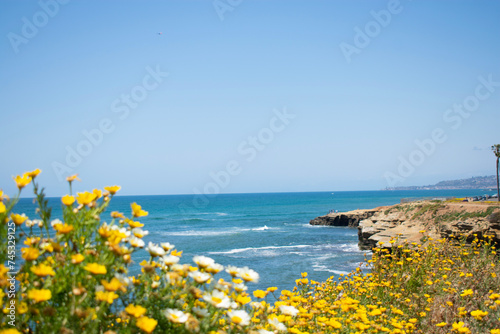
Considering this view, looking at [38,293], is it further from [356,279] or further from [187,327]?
[356,279]

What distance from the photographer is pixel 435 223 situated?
19.2 meters

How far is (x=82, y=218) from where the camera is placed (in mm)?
2303

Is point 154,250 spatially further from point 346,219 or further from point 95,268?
point 346,219

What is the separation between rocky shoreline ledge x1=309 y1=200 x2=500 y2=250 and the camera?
1245 cm

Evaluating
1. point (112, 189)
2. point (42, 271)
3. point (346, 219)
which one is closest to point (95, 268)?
point (42, 271)

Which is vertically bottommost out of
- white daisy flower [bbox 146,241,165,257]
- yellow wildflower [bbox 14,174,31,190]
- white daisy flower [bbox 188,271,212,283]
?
white daisy flower [bbox 188,271,212,283]

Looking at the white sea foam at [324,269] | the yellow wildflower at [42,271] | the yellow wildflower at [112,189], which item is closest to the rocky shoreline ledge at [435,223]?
the white sea foam at [324,269]

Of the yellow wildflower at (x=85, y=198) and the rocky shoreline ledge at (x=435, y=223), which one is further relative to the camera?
the rocky shoreline ledge at (x=435, y=223)

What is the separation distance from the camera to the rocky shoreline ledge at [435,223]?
40.9 feet

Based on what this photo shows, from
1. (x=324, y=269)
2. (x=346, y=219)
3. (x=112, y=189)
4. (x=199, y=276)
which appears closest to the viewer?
(x=199, y=276)

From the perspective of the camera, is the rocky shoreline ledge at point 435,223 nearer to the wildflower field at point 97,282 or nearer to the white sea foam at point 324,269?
the white sea foam at point 324,269

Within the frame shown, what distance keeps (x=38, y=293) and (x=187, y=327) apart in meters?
0.78

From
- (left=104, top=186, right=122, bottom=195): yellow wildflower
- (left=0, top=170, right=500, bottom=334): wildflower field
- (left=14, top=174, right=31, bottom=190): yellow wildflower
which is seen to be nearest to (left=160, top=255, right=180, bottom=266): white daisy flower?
(left=0, top=170, right=500, bottom=334): wildflower field

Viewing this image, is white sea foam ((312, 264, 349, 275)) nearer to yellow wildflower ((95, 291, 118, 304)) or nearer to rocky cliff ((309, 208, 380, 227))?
yellow wildflower ((95, 291, 118, 304))
